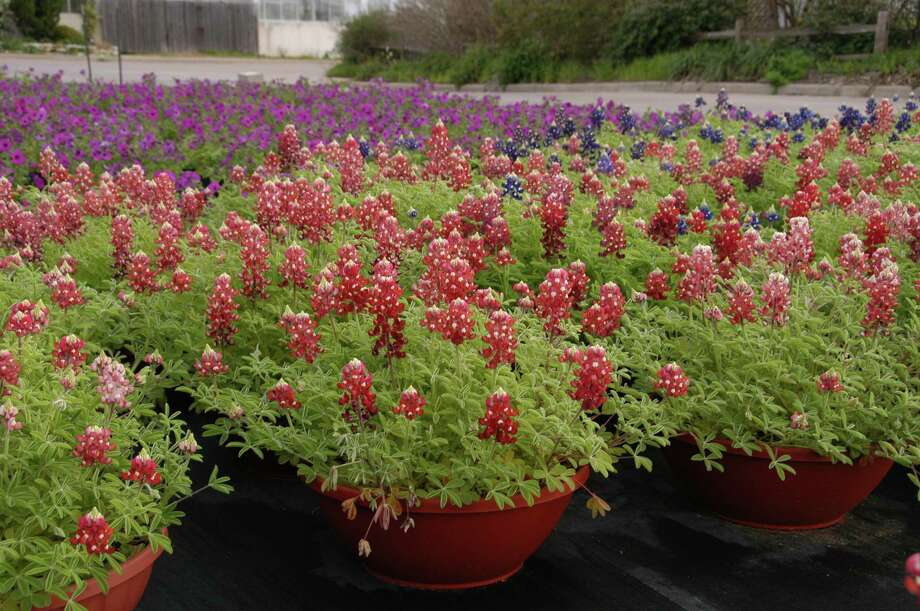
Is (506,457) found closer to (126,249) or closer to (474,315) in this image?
(474,315)

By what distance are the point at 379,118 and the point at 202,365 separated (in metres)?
8.24

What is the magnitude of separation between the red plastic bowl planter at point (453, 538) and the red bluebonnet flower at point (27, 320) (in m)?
1.10

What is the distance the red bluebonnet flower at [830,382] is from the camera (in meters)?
3.83

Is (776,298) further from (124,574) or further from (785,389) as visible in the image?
(124,574)

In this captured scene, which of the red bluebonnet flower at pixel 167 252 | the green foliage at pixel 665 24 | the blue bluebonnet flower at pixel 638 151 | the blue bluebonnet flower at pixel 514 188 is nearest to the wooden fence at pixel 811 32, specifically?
the green foliage at pixel 665 24

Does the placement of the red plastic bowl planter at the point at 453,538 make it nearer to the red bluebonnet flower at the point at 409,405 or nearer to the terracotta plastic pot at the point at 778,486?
the red bluebonnet flower at the point at 409,405

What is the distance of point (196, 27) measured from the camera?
55.8m

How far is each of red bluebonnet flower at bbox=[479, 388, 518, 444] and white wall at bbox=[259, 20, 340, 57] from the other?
53093 mm

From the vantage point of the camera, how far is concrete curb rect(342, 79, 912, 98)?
23062 mm

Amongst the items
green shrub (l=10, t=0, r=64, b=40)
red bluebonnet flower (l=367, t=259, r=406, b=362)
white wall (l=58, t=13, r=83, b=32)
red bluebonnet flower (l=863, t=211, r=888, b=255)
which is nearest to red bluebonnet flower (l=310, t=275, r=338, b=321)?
red bluebonnet flower (l=367, t=259, r=406, b=362)

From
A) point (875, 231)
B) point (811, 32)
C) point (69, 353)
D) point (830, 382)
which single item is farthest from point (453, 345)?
point (811, 32)

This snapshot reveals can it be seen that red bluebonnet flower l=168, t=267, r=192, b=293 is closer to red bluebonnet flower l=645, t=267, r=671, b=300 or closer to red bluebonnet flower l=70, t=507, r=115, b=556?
red bluebonnet flower l=70, t=507, r=115, b=556

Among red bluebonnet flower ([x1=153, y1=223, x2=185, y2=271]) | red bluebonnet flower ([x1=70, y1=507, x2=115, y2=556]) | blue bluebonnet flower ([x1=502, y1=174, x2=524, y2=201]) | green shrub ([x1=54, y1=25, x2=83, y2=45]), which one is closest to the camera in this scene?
red bluebonnet flower ([x1=70, y1=507, x2=115, y2=556])

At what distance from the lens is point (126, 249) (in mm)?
4930
